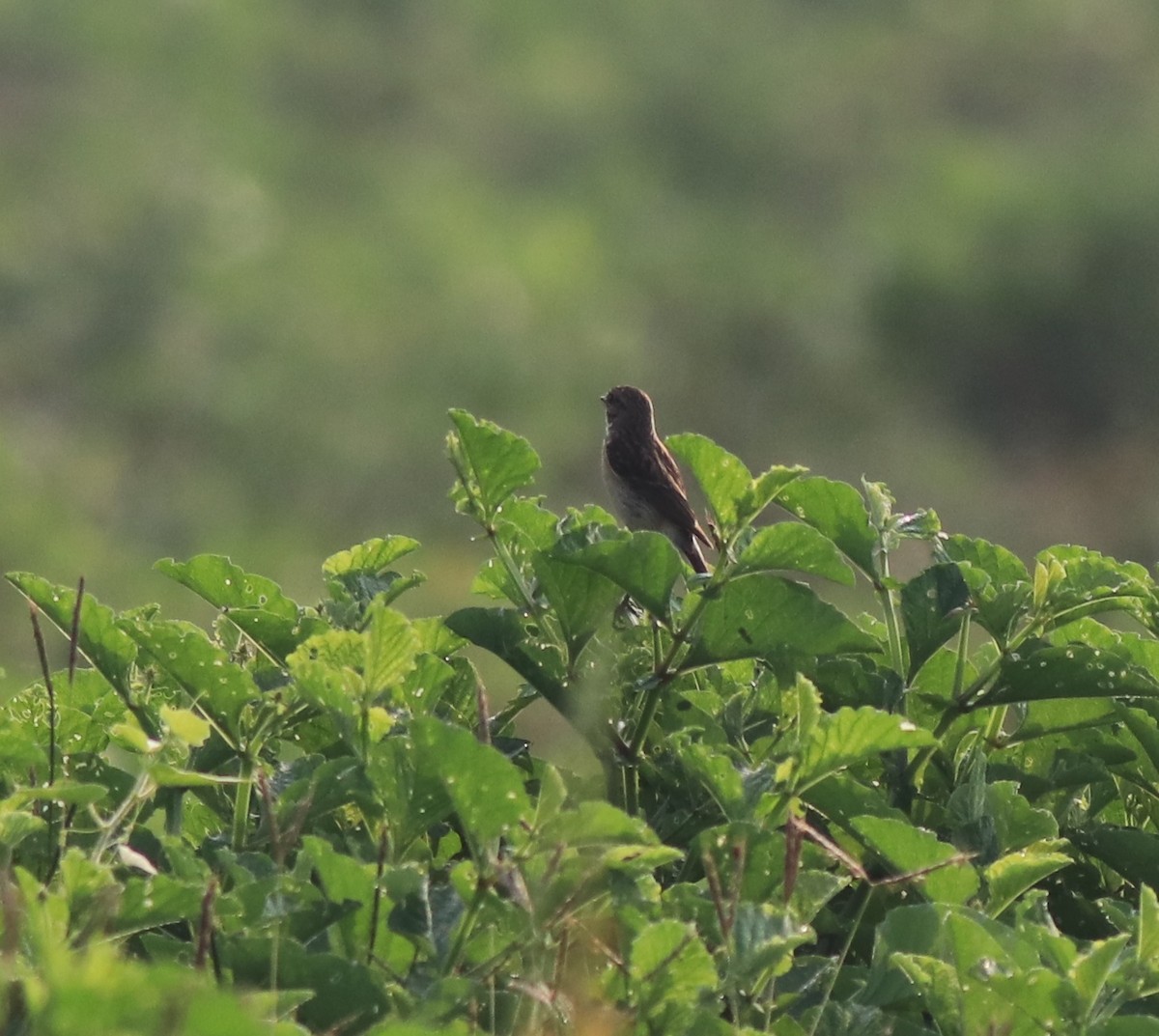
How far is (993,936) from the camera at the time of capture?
1980mm

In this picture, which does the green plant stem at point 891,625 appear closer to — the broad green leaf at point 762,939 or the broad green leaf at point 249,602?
the broad green leaf at point 762,939

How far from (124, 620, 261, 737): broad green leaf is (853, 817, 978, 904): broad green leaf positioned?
2.22 feet

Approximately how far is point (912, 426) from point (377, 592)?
1380cm

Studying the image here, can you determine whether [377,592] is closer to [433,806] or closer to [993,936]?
[433,806]

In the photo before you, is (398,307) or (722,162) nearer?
(398,307)

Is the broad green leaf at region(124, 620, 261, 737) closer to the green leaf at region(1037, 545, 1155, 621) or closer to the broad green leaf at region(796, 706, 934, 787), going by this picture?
the broad green leaf at region(796, 706, 934, 787)

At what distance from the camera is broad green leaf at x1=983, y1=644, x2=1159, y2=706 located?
2.30 m

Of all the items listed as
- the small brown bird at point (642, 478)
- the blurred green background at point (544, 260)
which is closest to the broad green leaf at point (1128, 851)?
the small brown bird at point (642, 478)

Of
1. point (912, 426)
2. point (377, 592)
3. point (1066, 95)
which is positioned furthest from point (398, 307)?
point (377, 592)

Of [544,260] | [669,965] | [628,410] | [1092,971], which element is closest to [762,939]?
[669,965]

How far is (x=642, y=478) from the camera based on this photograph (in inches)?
276

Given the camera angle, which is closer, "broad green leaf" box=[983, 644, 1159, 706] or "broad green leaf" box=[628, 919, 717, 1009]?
"broad green leaf" box=[628, 919, 717, 1009]

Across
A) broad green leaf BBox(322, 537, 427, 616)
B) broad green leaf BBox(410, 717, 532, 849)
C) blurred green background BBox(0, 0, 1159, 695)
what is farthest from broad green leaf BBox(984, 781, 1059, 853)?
blurred green background BBox(0, 0, 1159, 695)

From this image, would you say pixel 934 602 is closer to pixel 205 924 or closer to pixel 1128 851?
pixel 1128 851
